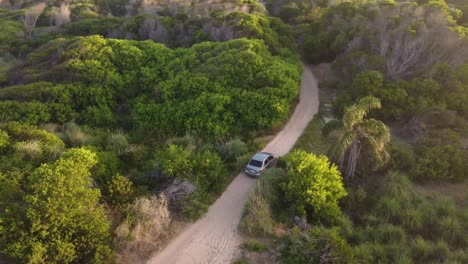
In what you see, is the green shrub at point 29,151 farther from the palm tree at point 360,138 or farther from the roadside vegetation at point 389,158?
the palm tree at point 360,138

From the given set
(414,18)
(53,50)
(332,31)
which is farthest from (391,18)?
(53,50)

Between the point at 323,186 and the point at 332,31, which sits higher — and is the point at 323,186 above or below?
below

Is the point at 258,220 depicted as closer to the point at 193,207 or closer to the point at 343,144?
the point at 193,207

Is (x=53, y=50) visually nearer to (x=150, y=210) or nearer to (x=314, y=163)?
(x=150, y=210)

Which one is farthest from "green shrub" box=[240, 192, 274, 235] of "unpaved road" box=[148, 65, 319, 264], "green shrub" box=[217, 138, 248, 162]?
"green shrub" box=[217, 138, 248, 162]

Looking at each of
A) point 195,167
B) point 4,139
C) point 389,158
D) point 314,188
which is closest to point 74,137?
point 4,139
